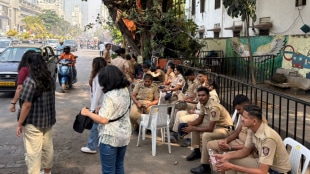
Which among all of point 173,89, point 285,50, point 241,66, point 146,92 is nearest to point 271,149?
point 146,92

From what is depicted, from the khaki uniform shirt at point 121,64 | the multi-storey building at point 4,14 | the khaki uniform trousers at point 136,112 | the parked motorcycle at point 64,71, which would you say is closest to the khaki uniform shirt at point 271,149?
the khaki uniform trousers at point 136,112

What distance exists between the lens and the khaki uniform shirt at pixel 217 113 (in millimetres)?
4859

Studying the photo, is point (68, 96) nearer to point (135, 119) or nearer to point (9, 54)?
point (9, 54)

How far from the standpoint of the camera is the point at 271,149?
3250mm

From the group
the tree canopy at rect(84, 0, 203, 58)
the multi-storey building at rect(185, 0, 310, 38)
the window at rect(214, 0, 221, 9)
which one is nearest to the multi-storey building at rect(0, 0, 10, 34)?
the window at rect(214, 0, 221, 9)

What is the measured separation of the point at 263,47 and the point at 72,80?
7.68 metres

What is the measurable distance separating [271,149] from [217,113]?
165 cm

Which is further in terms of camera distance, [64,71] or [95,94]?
[64,71]

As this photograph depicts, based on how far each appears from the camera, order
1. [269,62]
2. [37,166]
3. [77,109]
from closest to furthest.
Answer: [37,166] → [77,109] → [269,62]

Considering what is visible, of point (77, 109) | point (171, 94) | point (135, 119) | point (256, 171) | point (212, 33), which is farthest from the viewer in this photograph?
point (212, 33)

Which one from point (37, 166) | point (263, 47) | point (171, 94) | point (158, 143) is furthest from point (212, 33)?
point (37, 166)

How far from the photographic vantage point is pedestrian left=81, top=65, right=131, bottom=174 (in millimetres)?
3379

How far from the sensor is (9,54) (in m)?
11.9

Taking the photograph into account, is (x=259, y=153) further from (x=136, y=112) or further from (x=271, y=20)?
(x=271, y=20)
